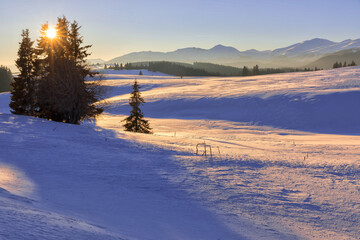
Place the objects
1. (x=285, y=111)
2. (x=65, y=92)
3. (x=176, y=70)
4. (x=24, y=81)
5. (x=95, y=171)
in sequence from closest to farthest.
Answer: (x=95, y=171), (x=65, y=92), (x=24, y=81), (x=285, y=111), (x=176, y=70)

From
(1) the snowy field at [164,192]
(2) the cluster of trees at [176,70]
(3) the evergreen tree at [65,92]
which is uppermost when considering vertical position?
(2) the cluster of trees at [176,70]

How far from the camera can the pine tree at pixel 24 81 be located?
101 feet

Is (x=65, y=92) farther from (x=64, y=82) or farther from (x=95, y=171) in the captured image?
(x=95, y=171)

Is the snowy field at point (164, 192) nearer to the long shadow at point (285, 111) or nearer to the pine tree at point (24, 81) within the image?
the long shadow at point (285, 111)

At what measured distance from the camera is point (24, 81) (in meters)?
31.1

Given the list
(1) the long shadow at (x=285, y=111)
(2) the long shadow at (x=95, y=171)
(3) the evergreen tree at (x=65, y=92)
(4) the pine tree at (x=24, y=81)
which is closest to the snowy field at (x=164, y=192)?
(2) the long shadow at (x=95, y=171)

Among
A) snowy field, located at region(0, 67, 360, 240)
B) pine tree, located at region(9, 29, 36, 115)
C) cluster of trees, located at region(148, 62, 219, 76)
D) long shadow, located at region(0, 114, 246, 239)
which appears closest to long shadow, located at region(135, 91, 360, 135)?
pine tree, located at region(9, 29, 36, 115)

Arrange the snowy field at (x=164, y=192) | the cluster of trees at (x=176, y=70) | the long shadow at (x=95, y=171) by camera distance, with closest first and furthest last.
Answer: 1. the snowy field at (x=164, y=192)
2. the long shadow at (x=95, y=171)
3. the cluster of trees at (x=176, y=70)

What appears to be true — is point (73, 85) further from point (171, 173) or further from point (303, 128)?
point (303, 128)

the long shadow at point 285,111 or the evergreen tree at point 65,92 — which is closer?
the evergreen tree at point 65,92

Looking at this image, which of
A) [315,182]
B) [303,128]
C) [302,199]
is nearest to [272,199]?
[302,199]

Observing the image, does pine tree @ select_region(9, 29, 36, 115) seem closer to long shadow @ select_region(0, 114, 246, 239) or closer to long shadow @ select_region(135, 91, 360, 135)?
long shadow @ select_region(135, 91, 360, 135)

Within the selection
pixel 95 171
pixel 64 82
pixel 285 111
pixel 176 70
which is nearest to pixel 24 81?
pixel 64 82

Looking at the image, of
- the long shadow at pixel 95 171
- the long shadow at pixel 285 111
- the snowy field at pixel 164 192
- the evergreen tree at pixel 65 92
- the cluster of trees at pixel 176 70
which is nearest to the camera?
the snowy field at pixel 164 192
